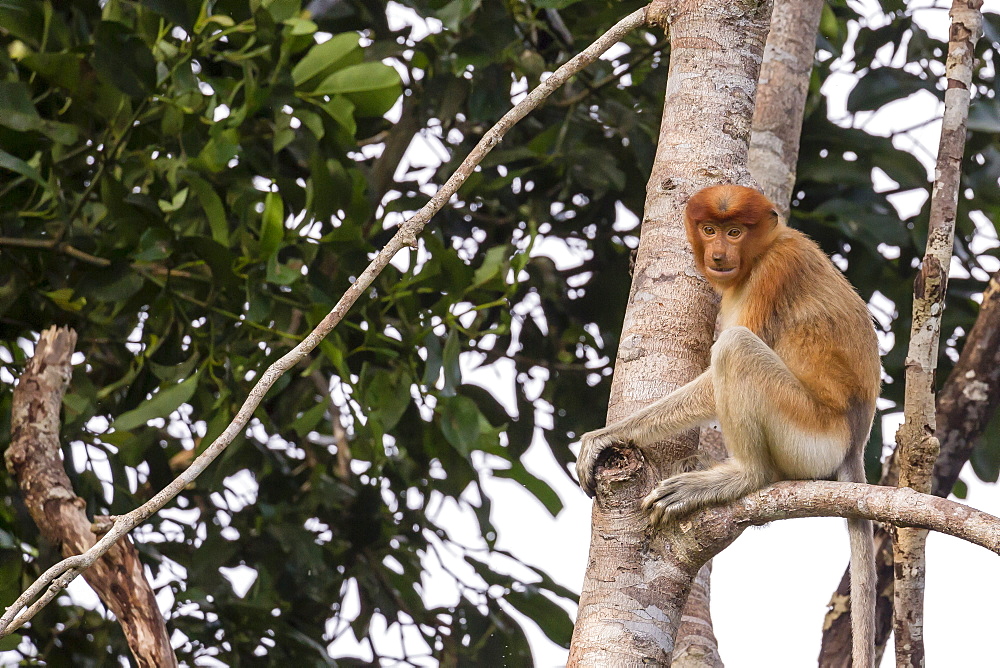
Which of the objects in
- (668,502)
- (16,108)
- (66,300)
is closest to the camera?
(668,502)

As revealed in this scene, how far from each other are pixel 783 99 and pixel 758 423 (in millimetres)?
1006

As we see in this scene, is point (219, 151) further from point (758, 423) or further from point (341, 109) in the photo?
point (758, 423)

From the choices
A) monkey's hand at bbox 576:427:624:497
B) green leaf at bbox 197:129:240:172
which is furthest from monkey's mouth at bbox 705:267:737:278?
green leaf at bbox 197:129:240:172

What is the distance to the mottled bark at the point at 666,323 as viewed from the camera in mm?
1709

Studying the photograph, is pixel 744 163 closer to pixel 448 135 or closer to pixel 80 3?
pixel 448 135

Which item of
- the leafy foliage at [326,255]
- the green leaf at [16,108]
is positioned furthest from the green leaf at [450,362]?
the green leaf at [16,108]

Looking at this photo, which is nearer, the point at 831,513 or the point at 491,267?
the point at 831,513

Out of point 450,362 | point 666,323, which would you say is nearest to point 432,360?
point 450,362

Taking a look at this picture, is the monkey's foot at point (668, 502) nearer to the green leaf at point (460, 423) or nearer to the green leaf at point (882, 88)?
the green leaf at point (460, 423)

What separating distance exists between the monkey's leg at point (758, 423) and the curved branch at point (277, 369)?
0.74 metres

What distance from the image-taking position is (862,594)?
87.2 inches

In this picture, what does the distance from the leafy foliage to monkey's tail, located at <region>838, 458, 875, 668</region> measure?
3.12ft

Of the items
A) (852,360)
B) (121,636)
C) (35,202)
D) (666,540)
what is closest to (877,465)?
(852,360)

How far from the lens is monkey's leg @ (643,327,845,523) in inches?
92.2
